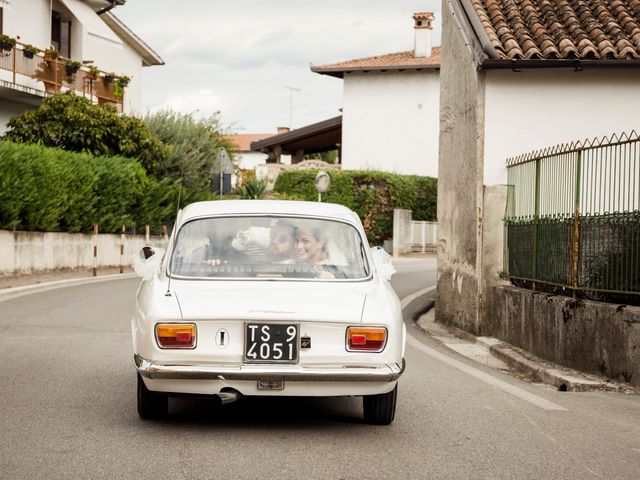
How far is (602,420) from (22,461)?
14.4 ft

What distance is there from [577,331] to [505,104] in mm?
5417

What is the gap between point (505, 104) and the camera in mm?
15242

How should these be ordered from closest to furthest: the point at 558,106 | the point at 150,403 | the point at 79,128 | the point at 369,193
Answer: the point at 150,403, the point at 558,106, the point at 79,128, the point at 369,193

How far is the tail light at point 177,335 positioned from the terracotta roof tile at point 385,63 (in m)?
44.1

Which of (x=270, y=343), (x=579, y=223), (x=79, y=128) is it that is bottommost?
(x=270, y=343)

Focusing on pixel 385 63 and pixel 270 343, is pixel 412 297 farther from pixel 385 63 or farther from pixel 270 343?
pixel 385 63

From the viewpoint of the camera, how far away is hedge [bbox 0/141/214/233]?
2248cm

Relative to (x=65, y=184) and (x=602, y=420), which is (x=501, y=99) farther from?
(x=65, y=184)

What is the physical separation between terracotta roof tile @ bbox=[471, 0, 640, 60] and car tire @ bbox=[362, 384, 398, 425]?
8851mm

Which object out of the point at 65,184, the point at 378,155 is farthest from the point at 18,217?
the point at 378,155

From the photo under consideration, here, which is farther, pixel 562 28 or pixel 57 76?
pixel 57 76

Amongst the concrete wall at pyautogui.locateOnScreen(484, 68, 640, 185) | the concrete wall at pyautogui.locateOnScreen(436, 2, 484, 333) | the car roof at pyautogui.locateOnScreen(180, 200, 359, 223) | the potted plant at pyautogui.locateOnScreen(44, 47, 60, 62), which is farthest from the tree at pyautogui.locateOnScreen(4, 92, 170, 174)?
the car roof at pyautogui.locateOnScreen(180, 200, 359, 223)

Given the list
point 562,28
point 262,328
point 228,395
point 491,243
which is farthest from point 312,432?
point 562,28

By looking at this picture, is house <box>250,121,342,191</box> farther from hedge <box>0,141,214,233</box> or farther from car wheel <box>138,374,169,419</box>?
car wheel <box>138,374,169,419</box>
